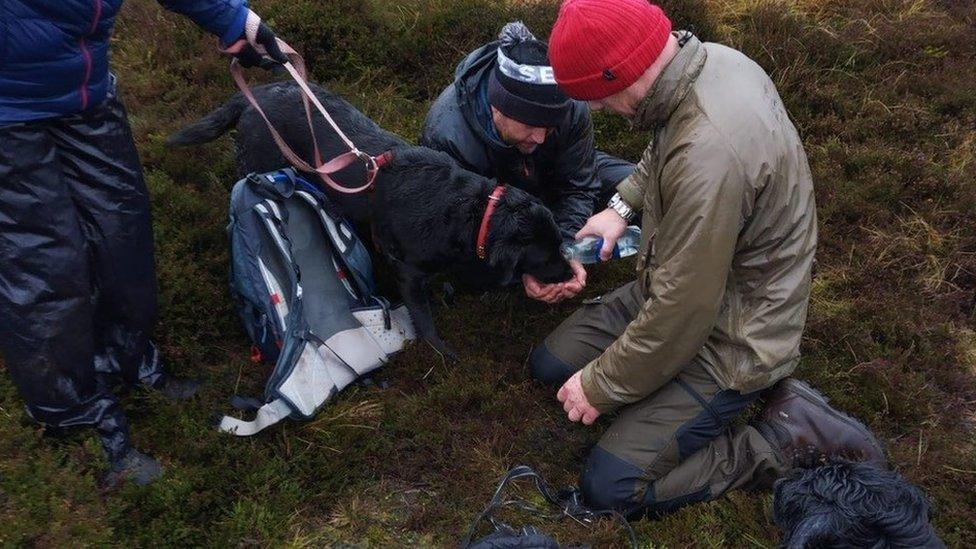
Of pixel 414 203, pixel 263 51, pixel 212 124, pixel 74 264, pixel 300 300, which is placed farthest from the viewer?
pixel 212 124

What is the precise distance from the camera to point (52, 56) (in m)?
2.73

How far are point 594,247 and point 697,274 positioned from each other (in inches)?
53.0

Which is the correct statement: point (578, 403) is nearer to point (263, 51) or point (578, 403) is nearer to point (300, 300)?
point (300, 300)

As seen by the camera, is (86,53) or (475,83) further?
(475,83)

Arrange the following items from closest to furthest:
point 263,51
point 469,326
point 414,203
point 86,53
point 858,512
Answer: point 858,512, point 86,53, point 263,51, point 414,203, point 469,326

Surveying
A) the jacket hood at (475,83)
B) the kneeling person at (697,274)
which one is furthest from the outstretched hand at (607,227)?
the jacket hood at (475,83)

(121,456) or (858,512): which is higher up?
(858,512)

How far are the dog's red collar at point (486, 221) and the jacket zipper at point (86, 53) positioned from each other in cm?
188

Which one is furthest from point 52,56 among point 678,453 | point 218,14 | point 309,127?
point 678,453

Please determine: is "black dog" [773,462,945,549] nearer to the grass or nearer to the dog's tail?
the grass

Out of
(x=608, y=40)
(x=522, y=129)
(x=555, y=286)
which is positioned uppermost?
(x=608, y=40)

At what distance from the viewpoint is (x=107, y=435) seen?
3.25 meters

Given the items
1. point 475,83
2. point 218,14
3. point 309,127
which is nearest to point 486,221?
point 475,83

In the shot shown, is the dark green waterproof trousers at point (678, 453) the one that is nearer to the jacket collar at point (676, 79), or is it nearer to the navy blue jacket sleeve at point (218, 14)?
the jacket collar at point (676, 79)
